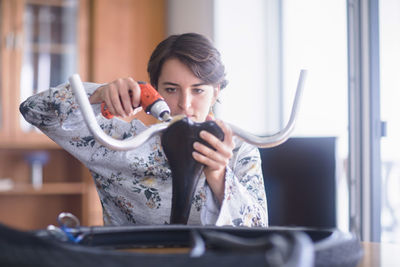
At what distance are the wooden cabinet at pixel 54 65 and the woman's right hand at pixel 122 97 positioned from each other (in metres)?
2.11

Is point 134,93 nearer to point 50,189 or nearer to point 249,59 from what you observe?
point 249,59

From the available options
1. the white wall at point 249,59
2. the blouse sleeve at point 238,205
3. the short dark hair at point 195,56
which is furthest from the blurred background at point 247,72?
the blouse sleeve at point 238,205

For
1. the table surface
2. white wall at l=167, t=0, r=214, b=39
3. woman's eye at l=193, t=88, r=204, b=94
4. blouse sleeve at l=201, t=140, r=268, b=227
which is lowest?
the table surface

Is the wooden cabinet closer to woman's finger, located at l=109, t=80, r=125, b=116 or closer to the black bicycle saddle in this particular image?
woman's finger, located at l=109, t=80, r=125, b=116

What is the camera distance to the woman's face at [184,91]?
109 centimetres

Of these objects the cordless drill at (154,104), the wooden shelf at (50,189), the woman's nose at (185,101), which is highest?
the woman's nose at (185,101)

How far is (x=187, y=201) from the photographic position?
0.56 meters

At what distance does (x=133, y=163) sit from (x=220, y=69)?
1.07ft

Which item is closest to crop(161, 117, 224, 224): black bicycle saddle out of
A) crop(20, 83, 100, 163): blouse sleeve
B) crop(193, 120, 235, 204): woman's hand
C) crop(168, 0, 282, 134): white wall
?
crop(193, 120, 235, 204): woman's hand

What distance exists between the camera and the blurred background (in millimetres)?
1791

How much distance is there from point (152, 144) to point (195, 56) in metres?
0.23

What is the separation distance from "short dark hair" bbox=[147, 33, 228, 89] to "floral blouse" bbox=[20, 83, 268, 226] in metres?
0.17

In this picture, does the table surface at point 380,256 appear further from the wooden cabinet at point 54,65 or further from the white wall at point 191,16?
the wooden cabinet at point 54,65

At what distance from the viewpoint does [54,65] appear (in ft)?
9.34
